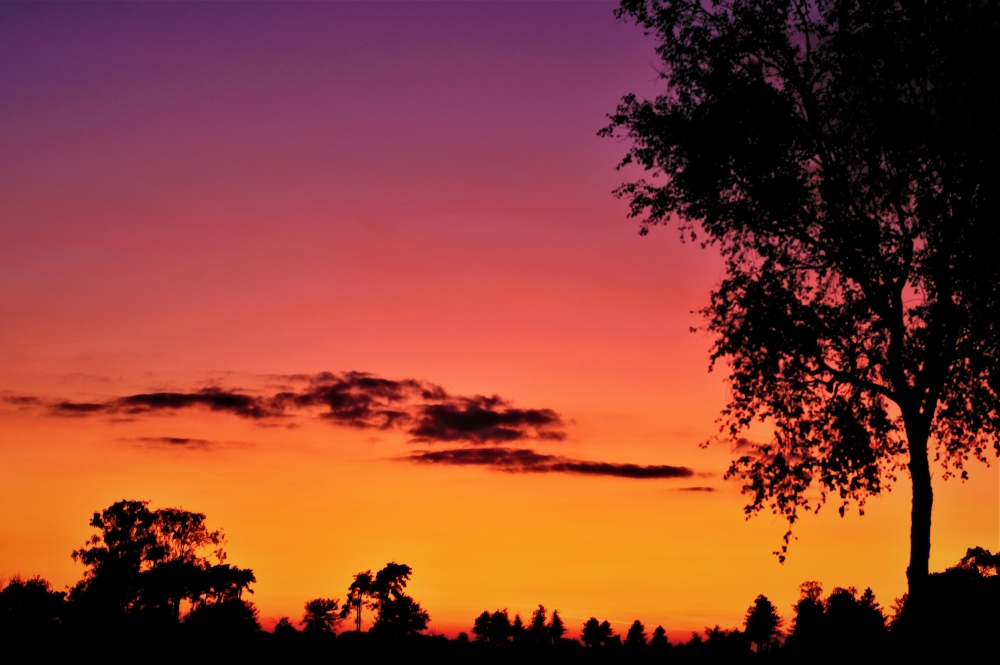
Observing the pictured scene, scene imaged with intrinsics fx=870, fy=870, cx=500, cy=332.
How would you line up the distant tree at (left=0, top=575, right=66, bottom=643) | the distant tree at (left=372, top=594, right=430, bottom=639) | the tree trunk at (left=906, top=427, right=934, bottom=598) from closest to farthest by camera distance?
the tree trunk at (left=906, top=427, right=934, bottom=598)
the distant tree at (left=0, top=575, right=66, bottom=643)
the distant tree at (left=372, top=594, right=430, bottom=639)

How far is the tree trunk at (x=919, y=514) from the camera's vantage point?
80.0ft

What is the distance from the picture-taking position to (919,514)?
24797 millimetres

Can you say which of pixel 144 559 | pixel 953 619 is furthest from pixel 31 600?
pixel 953 619

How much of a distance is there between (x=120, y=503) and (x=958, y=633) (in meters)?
105

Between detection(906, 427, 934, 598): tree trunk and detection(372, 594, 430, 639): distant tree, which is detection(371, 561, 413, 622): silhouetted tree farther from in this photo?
detection(906, 427, 934, 598): tree trunk

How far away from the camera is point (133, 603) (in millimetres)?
109938

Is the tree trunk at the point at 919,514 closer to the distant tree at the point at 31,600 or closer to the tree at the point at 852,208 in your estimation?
the tree at the point at 852,208

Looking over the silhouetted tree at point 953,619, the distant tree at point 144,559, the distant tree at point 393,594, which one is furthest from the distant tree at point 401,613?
the silhouetted tree at point 953,619

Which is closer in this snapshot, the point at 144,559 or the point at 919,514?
the point at 919,514

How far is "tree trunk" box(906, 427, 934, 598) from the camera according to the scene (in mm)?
24375

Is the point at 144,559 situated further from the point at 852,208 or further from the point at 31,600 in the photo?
the point at 852,208

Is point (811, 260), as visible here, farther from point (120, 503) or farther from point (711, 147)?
point (120, 503)

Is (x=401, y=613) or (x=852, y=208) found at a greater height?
(x=852, y=208)

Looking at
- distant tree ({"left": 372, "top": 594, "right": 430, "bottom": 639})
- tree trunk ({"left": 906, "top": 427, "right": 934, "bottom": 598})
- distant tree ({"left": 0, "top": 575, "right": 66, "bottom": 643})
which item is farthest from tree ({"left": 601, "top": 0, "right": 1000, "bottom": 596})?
distant tree ({"left": 372, "top": 594, "right": 430, "bottom": 639})
